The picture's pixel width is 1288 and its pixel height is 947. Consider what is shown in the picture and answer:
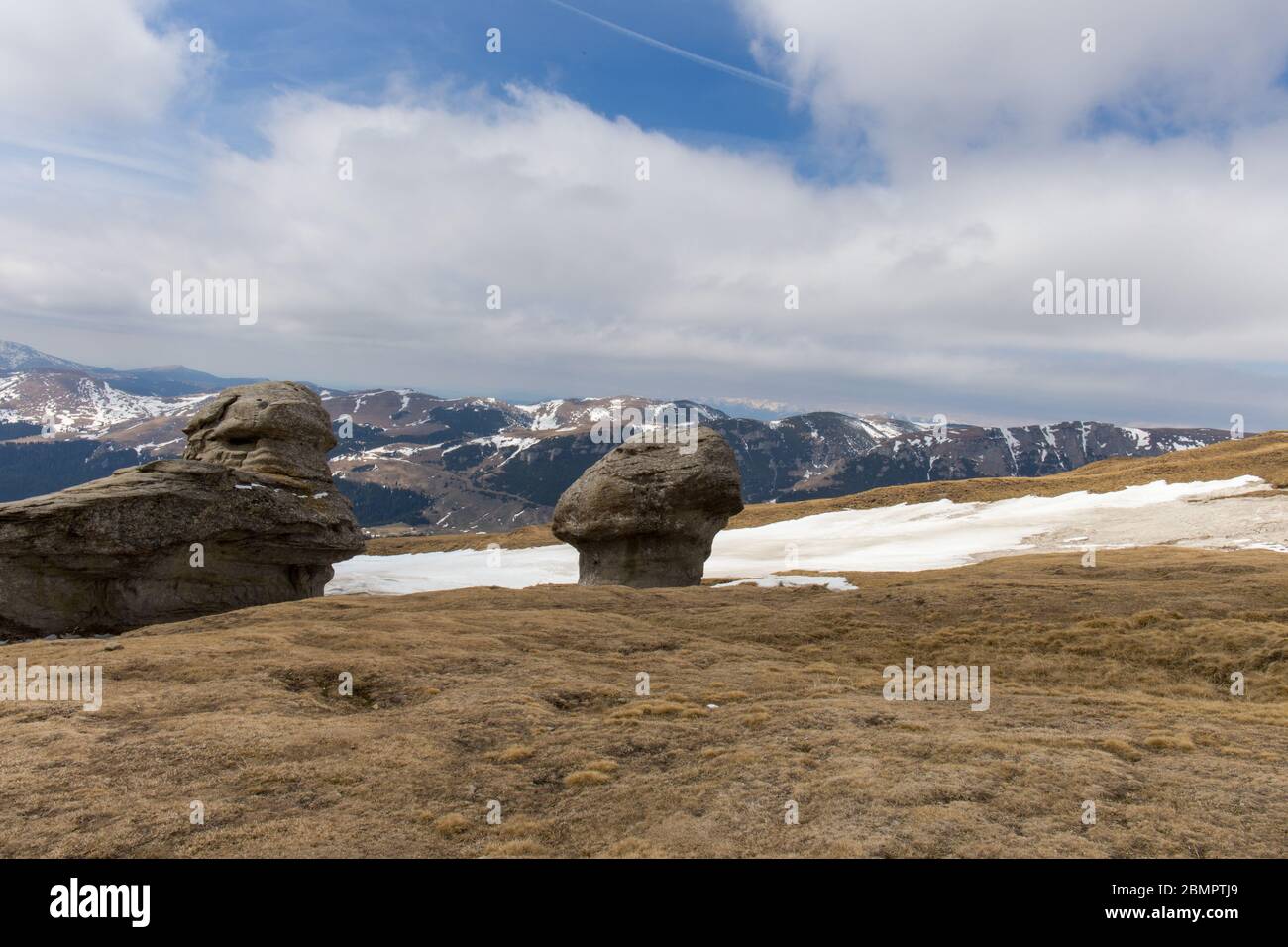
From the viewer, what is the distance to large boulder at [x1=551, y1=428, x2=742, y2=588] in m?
44.8

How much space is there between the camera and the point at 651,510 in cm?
4472

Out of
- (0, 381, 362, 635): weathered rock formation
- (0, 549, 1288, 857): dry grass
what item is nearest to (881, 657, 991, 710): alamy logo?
(0, 549, 1288, 857): dry grass

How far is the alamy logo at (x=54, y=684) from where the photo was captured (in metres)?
16.5

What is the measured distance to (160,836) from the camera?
9.95 meters

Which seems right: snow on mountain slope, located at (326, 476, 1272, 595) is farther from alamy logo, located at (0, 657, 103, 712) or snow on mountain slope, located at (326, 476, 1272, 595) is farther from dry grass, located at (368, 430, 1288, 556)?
alamy logo, located at (0, 657, 103, 712)

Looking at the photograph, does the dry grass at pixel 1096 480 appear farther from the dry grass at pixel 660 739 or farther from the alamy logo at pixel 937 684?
the alamy logo at pixel 937 684

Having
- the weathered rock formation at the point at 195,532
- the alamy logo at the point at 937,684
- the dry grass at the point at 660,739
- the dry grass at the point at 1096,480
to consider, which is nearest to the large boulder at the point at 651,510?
the weathered rock formation at the point at 195,532

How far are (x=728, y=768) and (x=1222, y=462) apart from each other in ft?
346

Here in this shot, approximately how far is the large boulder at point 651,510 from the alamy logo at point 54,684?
28.2 meters
